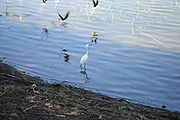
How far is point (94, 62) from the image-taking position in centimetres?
1133

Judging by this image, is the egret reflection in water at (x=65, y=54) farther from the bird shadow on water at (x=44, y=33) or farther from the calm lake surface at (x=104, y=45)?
the bird shadow on water at (x=44, y=33)

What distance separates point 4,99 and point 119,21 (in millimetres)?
11249

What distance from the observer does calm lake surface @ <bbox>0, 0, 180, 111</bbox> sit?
9.77 meters

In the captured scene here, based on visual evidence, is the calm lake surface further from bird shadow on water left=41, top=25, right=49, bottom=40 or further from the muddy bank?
the muddy bank

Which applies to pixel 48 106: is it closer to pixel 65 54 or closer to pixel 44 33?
pixel 65 54

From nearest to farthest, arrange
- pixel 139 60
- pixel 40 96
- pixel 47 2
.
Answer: pixel 40 96 → pixel 139 60 → pixel 47 2

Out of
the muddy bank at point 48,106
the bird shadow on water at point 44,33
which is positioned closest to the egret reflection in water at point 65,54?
the bird shadow on water at point 44,33

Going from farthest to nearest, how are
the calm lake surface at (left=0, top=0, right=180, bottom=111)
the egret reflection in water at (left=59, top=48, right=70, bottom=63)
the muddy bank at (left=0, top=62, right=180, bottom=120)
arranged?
1. the egret reflection in water at (left=59, top=48, right=70, bottom=63)
2. the calm lake surface at (left=0, top=0, right=180, bottom=111)
3. the muddy bank at (left=0, top=62, right=180, bottom=120)

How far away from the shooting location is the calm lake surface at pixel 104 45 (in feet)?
32.0

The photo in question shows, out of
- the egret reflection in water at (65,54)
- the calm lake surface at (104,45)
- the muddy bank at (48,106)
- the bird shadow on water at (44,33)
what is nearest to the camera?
the muddy bank at (48,106)

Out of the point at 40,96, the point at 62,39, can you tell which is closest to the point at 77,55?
the point at 62,39

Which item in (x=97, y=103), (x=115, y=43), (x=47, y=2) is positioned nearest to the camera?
(x=97, y=103)

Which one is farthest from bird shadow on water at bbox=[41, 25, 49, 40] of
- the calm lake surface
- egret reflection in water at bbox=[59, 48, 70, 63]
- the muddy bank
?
the muddy bank

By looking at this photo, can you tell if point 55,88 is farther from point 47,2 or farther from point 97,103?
point 47,2
